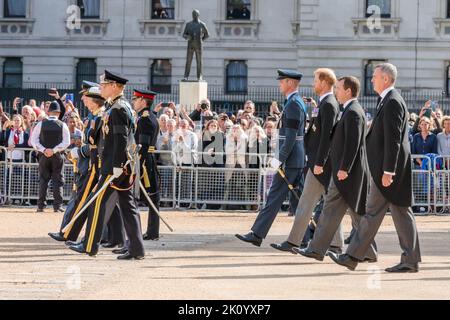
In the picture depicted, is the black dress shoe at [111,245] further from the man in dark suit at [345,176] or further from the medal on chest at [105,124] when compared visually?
the man in dark suit at [345,176]

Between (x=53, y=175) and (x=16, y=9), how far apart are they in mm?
30276

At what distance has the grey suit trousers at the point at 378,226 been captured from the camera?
14.2 metres

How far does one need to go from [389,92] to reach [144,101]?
426cm

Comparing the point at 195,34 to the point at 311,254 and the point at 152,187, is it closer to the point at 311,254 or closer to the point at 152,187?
the point at 152,187

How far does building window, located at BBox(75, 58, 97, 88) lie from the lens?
53375 millimetres

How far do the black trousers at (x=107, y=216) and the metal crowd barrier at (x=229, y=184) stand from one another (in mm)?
10211

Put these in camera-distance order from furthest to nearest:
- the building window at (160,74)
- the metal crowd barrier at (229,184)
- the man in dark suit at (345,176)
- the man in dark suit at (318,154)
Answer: the building window at (160,74) → the metal crowd barrier at (229,184) → the man in dark suit at (318,154) → the man in dark suit at (345,176)

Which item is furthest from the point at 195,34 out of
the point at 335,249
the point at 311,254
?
the point at 311,254

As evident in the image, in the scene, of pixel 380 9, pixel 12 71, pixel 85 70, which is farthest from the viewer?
pixel 12 71

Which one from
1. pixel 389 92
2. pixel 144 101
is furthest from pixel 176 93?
pixel 389 92

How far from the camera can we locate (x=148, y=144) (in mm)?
17734

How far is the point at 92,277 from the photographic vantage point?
13609 millimetres

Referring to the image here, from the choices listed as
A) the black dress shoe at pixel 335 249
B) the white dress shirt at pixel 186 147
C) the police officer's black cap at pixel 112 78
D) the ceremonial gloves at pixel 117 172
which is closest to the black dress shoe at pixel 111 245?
the ceremonial gloves at pixel 117 172
